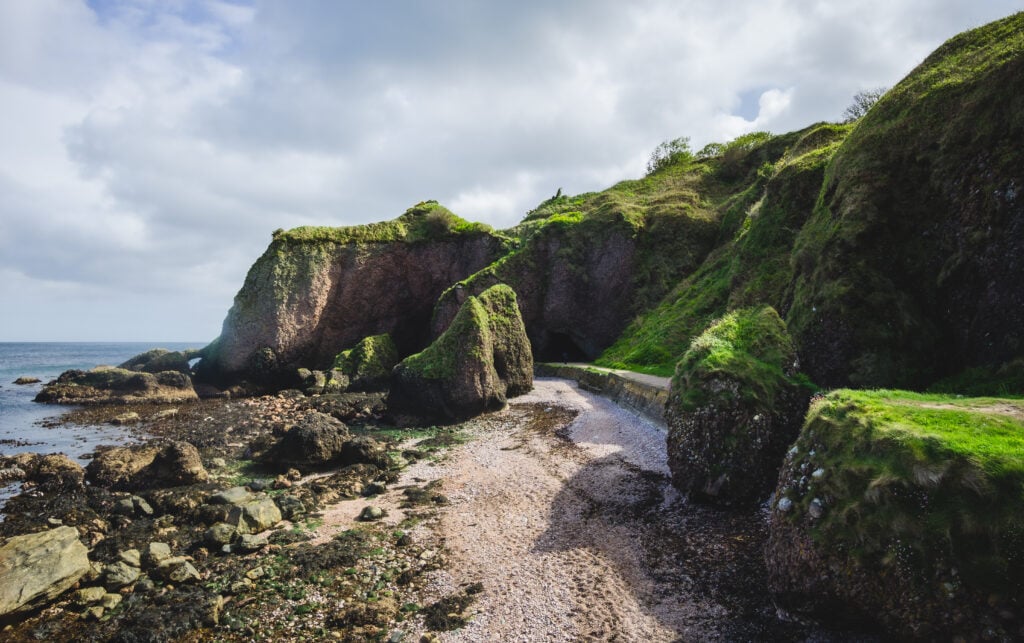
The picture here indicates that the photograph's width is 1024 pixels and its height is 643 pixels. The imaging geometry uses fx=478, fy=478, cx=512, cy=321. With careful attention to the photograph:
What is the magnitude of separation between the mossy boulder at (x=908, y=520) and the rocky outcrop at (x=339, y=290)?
3827 centimetres

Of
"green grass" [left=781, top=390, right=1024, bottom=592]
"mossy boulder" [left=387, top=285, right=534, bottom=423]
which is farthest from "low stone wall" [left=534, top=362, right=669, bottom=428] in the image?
"green grass" [left=781, top=390, right=1024, bottom=592]

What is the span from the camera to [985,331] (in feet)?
36.1

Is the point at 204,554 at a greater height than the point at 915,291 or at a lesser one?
lesser

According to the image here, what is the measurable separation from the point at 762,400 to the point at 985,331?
218 inches

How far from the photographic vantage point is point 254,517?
449 inches

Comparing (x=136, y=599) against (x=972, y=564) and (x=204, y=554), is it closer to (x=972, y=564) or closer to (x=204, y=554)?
(x=204, y=554)

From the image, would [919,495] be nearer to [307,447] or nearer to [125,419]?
[307,447]

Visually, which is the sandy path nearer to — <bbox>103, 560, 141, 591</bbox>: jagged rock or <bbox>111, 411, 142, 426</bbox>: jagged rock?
<bbox>103, 560, 141, 591</bbox>: jagged rock

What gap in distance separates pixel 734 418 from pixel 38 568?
13.9m

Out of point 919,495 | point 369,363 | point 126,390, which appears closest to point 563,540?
point 919,495

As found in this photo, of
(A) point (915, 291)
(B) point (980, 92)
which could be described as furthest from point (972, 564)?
(B) point (980, 92)

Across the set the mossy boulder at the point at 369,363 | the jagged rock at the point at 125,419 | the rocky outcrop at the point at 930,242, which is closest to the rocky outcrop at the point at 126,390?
the jagged rock at the point at 125,419

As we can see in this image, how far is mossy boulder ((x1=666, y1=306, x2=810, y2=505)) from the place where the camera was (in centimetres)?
1032

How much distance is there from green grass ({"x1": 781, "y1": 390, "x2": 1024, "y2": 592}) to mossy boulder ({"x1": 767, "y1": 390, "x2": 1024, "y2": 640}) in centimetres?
1
